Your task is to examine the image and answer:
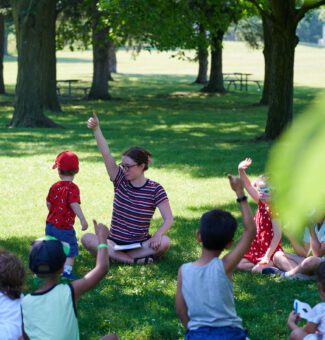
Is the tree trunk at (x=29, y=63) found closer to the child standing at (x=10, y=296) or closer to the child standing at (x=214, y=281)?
the child standing at (x=10, y=296)

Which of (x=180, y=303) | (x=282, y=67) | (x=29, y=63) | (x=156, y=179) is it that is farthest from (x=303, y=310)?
(x=29, y=63)

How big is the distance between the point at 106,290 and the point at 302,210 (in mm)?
5836

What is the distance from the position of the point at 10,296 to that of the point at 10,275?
0.14 meters

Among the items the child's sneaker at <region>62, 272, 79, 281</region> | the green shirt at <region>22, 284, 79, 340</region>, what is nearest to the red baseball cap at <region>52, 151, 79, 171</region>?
the child's sneaker at <region>62, 272, 79, 281</region>

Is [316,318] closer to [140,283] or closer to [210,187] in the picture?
[140,283]

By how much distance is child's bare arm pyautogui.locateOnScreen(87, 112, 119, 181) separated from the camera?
6430 mm

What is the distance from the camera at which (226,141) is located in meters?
18.2

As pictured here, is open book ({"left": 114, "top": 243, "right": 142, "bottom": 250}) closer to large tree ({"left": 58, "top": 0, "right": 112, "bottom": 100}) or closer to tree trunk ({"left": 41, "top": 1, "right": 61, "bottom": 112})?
tree trunk ({"left": 41, "top": 1, "right": 61, "bottom": 112})

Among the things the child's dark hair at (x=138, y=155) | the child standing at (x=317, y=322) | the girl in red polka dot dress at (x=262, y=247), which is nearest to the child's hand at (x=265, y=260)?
the girl in red polka dot dress at (x=262, y=247)

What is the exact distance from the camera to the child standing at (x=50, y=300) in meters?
3.93

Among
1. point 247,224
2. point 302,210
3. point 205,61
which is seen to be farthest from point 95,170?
point 205,61

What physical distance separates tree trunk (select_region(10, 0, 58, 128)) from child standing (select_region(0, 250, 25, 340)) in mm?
17636

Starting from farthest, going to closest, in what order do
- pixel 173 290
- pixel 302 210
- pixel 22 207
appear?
pixel 22 207 < pixel 173 290 < pixel 302 210

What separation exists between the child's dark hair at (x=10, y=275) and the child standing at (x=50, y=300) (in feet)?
0.91
